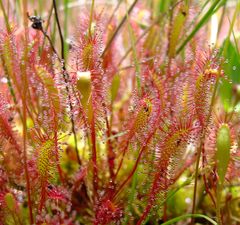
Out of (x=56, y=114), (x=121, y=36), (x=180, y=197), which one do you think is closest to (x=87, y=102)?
(x=56, y=114)

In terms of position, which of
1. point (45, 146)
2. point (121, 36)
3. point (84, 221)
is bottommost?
point (84, 221)

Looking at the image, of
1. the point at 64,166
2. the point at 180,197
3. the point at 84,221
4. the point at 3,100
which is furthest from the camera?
the point at 64,166

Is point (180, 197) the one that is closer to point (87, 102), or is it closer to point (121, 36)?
point (87, 102)

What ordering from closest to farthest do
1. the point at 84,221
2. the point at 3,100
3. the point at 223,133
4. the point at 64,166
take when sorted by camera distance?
the point at 223,133 < the point at 3,100 < the point at 84,221 < the point at 64,166

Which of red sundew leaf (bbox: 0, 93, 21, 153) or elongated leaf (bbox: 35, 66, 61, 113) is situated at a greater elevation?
elongated leaf (bbox: 35, 66, 61, 113)

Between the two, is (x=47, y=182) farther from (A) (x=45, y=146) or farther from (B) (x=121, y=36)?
(B) (x=121, y=36)

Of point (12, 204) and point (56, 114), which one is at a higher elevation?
point (56, 114)

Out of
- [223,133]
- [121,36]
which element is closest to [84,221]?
[223,133]

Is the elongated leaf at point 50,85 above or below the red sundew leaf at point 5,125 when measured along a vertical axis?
above

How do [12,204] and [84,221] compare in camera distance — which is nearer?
[12,204]
